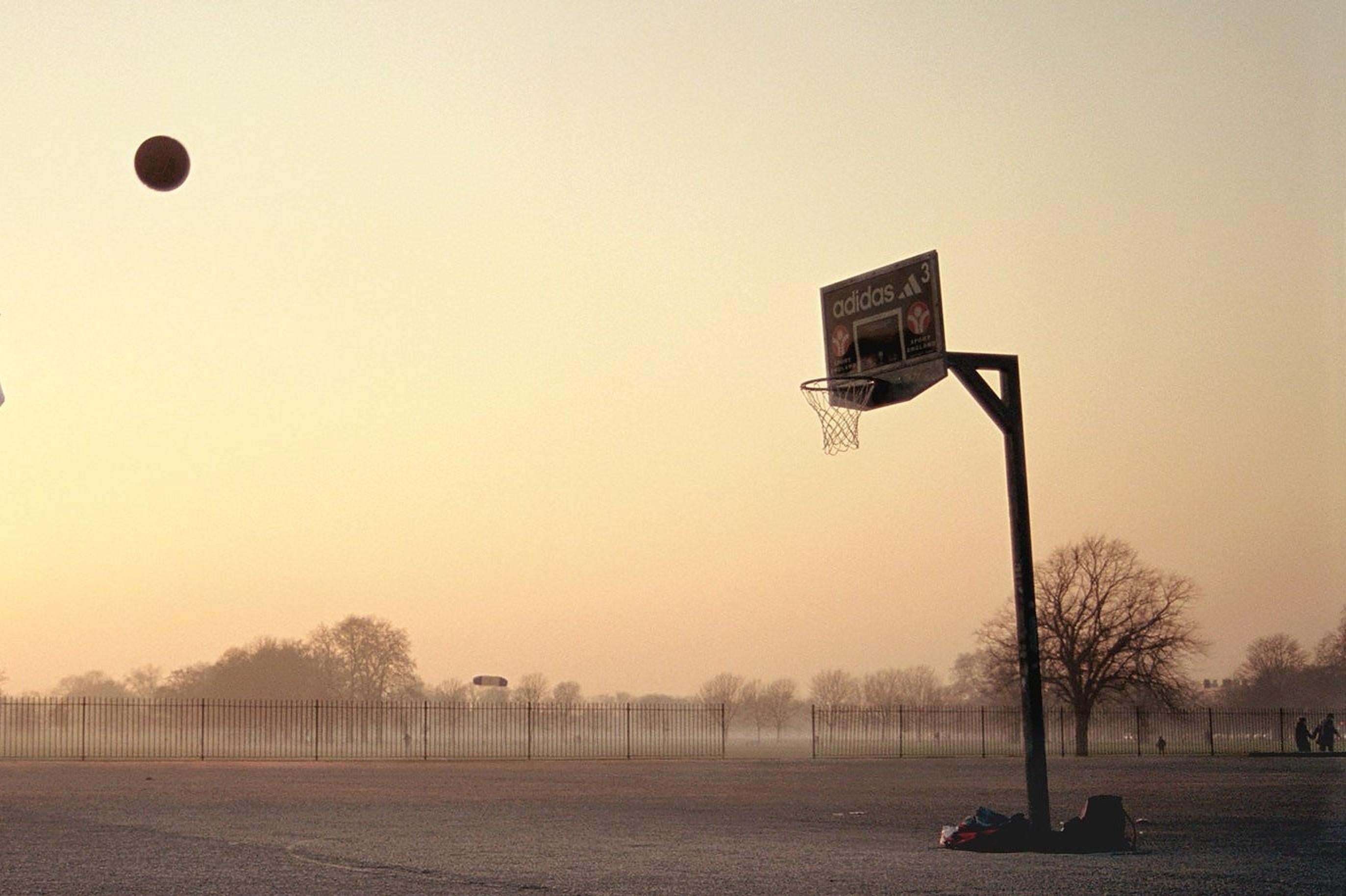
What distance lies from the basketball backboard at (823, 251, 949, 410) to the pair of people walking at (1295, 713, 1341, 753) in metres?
51.3

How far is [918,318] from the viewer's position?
64.1ft

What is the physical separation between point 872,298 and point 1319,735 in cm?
5530

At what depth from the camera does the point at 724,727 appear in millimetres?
60938

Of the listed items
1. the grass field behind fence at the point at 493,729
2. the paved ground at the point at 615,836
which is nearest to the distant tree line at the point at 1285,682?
the grass field behind fence at the point at 493,729

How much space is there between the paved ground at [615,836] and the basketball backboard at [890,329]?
20.2 ft

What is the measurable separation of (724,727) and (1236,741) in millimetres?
→ 40761

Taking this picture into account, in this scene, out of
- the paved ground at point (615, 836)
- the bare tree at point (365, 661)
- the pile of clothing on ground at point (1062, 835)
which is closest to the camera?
the paved ground at point (615, 836)

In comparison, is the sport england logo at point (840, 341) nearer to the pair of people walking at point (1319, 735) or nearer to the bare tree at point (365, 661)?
the pair of people walking at point (1319, 735)

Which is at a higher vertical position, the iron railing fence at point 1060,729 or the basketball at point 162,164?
the basketball at point 162,164

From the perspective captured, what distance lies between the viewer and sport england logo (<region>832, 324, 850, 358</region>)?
21.0 meters

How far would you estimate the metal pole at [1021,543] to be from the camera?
17.6 meters

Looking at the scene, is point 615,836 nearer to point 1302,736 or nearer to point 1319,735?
point 1302,736

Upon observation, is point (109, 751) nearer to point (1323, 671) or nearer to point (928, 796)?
point (928, 796)

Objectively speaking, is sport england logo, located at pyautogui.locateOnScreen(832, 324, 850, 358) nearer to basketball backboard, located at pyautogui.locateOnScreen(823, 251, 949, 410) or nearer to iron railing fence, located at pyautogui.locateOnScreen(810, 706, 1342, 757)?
basketball backboard, located at pyautogui.locateOnScreen(823, 251, 949, 410)
